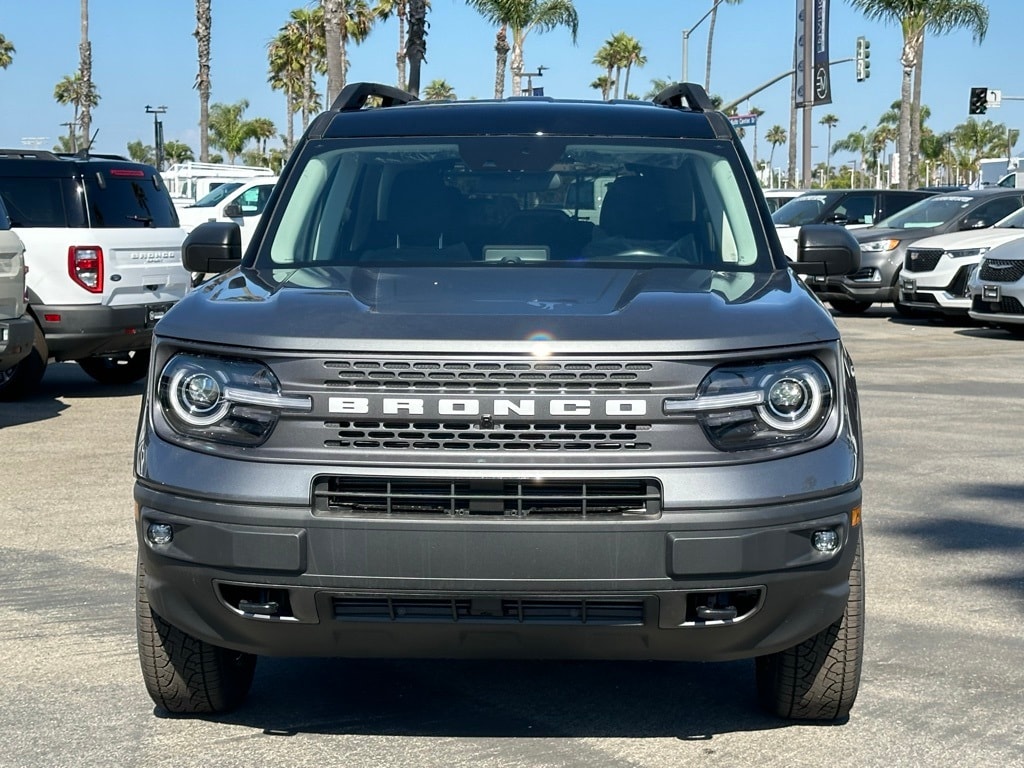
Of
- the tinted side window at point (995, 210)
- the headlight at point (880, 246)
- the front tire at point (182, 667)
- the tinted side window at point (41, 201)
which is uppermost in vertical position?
the tinted side window at point (995, 210)

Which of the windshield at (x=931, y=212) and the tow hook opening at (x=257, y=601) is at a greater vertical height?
the windshield at (x=931, y=212)

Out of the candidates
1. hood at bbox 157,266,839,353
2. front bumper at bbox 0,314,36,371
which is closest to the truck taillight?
front bumper at bbox 0,314,36,371

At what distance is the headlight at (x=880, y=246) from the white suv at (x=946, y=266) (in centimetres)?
96

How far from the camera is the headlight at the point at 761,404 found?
3729 millimetres

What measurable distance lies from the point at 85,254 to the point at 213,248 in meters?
6.89

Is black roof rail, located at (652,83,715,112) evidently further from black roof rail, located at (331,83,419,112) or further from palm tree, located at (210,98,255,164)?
palm tree, located at (210,98,255,164)

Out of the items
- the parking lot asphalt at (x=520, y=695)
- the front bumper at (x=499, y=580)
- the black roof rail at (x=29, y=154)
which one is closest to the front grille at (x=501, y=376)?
the front bumper at (x=499, y=580)

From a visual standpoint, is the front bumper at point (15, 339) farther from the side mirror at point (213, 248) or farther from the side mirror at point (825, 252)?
the side mirror at point (825, 252)

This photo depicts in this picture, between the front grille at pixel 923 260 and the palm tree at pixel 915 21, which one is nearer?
the front grille at pixel 923 260

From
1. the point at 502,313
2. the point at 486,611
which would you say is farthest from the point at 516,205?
the point at 486,611

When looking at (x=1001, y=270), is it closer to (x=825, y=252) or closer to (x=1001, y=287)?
(x=1001, y=287)

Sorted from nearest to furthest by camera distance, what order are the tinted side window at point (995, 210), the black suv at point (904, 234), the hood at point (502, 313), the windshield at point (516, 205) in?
the hood at point (502, 313), the windshield at point (516, 205), the black suv at point (904, 234), the tinted side window at point (995, 210)

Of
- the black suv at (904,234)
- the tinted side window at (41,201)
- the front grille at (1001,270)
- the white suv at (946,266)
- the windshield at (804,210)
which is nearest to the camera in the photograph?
the tinted side window at (41,201)

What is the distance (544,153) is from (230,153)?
10179 cm
